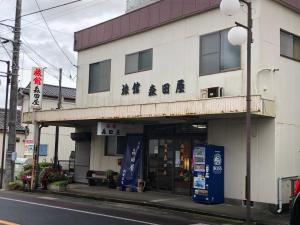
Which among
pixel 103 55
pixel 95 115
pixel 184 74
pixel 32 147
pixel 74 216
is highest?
A: pixel 103 55

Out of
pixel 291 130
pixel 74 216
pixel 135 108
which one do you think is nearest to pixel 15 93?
pixel 135 108

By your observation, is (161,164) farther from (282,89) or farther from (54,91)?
(54,91)

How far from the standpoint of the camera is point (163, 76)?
18672 mm

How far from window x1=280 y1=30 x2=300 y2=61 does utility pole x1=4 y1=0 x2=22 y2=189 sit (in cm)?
1254

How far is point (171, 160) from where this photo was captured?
19.0 m

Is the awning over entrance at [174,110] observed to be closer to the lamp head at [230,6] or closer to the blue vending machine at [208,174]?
the blue vending machine at [208,174]

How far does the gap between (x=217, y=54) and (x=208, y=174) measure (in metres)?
4.31

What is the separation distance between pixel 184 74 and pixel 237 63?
8.04ft

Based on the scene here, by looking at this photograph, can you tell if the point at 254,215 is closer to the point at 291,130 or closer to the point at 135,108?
the point at 291,130

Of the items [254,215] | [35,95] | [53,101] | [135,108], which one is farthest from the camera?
[53,101]

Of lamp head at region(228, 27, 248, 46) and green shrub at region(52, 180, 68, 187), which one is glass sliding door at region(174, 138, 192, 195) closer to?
green shrub at region(52, 180, 68, 187)

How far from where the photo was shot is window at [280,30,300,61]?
16297 millimetres

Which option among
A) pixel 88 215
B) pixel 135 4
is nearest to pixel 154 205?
pixel 88 215

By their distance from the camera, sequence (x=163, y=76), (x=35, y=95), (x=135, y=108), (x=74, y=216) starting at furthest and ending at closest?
(x=35, y=95), (x=163, y=76), (x=135, y=108), (x=74, y=216)
